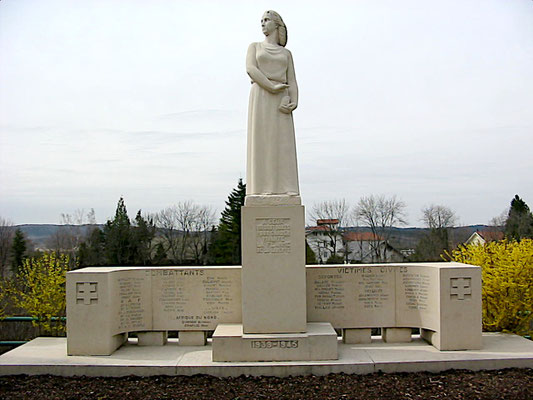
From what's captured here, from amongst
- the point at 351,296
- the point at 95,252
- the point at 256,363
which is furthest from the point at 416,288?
the point at 95,252

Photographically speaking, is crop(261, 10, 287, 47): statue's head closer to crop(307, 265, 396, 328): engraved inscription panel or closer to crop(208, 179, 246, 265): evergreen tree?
crop(307, 265, 396, 328): engraved inscription panel

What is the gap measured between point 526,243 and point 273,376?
17.9 ft

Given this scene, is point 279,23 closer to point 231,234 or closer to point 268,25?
point 268,25

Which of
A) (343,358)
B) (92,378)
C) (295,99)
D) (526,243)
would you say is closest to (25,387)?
(92,378)

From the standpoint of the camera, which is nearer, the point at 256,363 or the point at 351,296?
the point at 256,363

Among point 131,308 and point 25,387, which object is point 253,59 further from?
point 25,387

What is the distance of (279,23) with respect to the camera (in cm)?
787

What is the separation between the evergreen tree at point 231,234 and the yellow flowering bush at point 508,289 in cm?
2086

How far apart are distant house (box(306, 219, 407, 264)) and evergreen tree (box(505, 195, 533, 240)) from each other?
308 inches

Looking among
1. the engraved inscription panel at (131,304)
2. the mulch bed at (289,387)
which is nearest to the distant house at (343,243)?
the engraved inscription panel at (131,304)

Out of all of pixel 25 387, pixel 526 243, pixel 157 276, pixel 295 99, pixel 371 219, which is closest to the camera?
pixel 25 387

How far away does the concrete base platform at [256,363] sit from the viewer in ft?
22.8

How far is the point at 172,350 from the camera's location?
7969mm

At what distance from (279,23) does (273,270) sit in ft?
12.6
